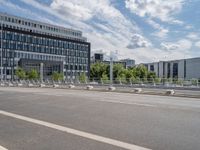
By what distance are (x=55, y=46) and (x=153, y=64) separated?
74065mm

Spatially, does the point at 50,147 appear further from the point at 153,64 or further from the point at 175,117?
the point at 153,64

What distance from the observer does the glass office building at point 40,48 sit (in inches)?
4115

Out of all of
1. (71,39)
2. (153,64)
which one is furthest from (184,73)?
(71,39)

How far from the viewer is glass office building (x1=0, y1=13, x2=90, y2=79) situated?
10452 cm

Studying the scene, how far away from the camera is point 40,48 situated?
116m

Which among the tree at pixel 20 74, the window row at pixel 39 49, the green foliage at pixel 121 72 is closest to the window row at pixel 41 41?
the window row at pixel 39 49

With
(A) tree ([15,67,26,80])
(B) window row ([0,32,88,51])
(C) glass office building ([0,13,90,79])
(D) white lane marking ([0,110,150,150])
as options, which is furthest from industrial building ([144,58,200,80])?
(D) white lane marking ([0,110,150,150])

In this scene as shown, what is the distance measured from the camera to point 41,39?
116812mm

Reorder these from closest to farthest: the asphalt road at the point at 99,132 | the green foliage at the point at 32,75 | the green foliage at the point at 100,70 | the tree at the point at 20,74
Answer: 1. the asphalt road at the point at 99,132
2. the tree at the point at 20,74
3. the green foliage at the point at 32,75
4. the green foliage at the point at 100,70

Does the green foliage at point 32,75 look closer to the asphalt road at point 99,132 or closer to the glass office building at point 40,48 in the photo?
the glass office building at point 40,48

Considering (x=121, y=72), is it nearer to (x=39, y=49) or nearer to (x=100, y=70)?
(x=100, y=70)

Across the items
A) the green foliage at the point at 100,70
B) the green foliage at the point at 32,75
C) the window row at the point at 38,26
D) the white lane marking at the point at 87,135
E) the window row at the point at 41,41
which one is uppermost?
the window row at the point at 38,26

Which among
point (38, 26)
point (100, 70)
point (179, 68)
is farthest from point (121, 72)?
point (179, 68)

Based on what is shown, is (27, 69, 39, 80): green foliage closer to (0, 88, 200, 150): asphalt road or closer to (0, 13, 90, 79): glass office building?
(0, 13, 90, 79): glass office building
